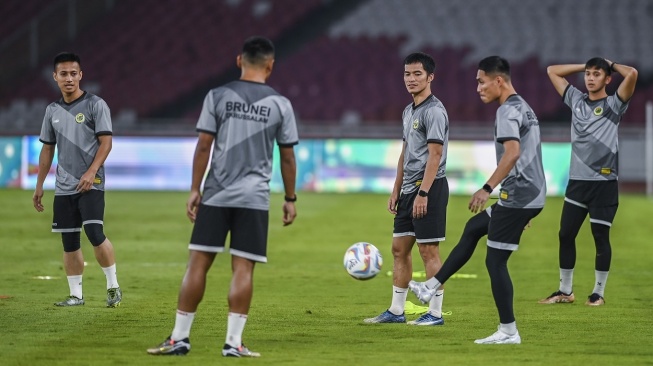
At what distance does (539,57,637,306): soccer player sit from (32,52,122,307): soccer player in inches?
175

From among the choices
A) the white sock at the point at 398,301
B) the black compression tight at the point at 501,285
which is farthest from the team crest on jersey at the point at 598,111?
the black compression tight at the point at 501,285

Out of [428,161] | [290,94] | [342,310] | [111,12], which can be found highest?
[111,12]

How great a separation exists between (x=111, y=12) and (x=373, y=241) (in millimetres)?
26347

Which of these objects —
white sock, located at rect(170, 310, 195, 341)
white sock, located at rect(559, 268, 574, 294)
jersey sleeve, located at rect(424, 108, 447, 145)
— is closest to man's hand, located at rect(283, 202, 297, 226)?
white sock, located at rect(170, 310, 195, 341)

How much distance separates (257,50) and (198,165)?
0.88 metres

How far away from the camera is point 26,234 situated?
18516 millimetres

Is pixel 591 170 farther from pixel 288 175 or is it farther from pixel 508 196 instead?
pixel 288 175

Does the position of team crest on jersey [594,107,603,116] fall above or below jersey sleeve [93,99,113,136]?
above

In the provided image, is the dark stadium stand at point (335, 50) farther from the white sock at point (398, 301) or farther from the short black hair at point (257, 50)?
the short black hair at point (257, 50)

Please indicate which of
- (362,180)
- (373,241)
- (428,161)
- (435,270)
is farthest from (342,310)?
(362,180)

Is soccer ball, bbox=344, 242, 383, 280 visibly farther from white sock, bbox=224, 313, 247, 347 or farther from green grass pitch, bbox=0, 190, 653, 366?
white sock, bbox=224, 313, 247, 347

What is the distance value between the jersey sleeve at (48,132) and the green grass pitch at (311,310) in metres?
1.54

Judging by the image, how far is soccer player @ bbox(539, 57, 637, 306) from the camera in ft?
35.8

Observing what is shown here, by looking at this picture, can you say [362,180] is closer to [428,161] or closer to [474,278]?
[474,278]
